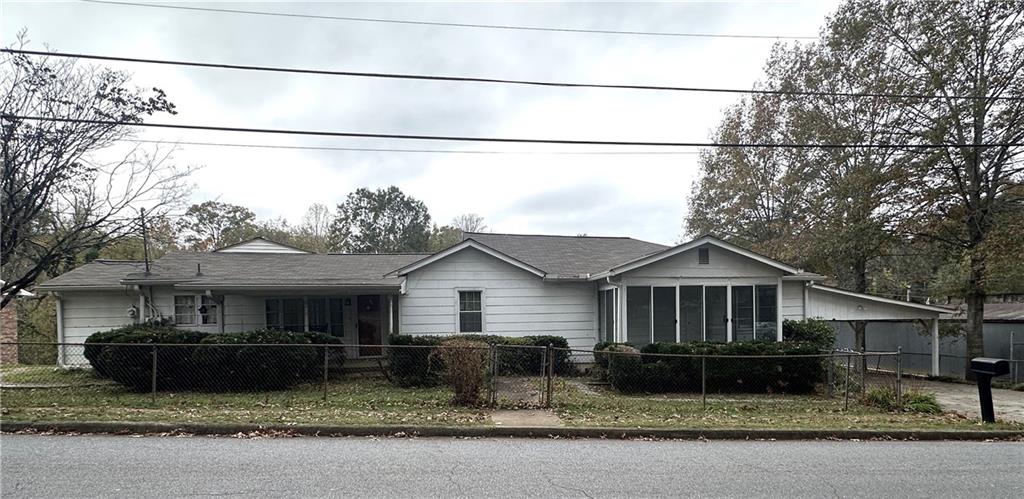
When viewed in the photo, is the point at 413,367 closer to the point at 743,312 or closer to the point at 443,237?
the point at 743,312

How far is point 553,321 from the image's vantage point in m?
15.4

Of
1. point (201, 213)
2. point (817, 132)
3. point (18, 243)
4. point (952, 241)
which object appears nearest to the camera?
point (18, 243)

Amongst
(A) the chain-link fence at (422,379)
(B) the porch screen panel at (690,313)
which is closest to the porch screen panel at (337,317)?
(A) the chain-link fence at (422,379)

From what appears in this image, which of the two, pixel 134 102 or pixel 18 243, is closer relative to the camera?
pixel 18 243

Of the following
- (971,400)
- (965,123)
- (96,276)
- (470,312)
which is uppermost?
(965,123)

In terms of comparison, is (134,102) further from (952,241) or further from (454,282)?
(952,241)

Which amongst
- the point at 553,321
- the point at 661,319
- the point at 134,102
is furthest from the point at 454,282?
the point at 134,102

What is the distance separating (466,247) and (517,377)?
3699 millimetres

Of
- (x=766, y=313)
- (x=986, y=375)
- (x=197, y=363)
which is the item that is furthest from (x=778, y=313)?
(x=197, y=363)

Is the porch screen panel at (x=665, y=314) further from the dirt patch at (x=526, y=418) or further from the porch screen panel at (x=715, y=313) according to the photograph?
the dirt patch at (x=526, y=418)

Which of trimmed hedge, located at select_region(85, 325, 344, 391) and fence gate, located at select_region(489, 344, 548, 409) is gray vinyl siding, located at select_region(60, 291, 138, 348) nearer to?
trimmed hedge, located at select_region(85, 325, 344, 391)

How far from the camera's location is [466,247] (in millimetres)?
14906

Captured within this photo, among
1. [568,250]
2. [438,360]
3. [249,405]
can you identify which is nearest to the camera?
[249,405]

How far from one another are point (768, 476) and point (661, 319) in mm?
8125
